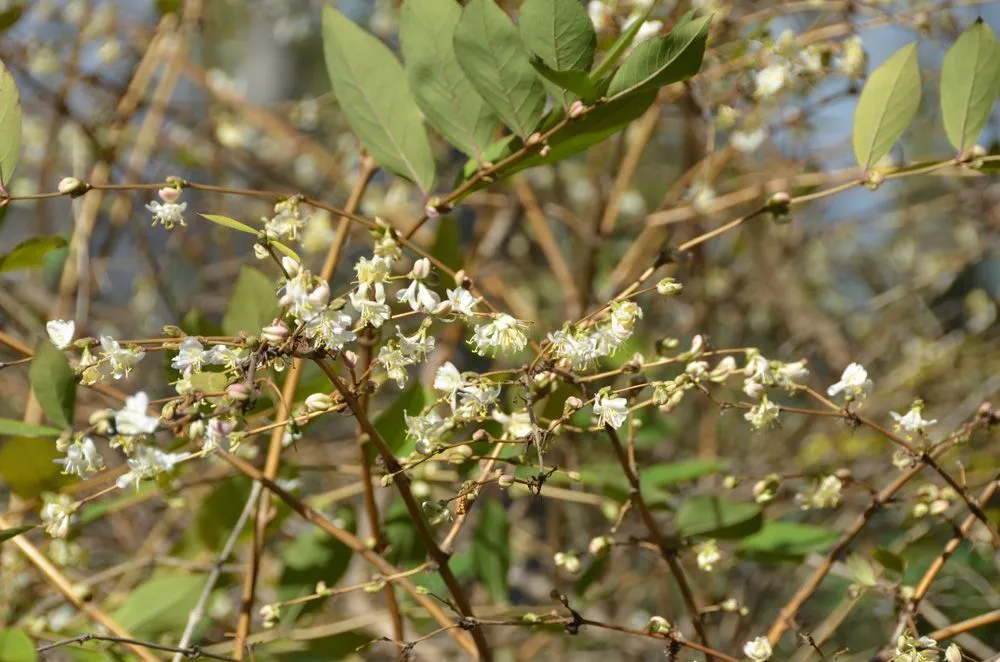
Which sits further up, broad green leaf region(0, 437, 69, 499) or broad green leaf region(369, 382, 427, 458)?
broad green leaf region(369, 382, 427, 458)

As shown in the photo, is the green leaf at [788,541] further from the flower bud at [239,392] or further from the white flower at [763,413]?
the flower bud at [239,392]

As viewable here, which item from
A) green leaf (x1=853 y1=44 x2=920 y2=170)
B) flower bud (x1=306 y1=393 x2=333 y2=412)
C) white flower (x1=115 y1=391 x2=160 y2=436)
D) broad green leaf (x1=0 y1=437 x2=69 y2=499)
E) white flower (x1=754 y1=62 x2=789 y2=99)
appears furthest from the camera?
white flower (x1=754 y1=62 x2=789 y2=99)

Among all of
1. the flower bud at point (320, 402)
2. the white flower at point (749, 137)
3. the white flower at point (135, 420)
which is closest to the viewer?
the white flower at point (135, 420)

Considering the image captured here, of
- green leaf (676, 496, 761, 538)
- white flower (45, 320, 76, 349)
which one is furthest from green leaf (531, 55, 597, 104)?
green leaf (676, 496, 761, 538)

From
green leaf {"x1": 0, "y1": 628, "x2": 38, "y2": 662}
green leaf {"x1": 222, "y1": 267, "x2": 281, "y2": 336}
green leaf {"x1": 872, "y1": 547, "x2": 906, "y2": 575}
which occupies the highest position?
green leaf {"x1": 222, "y1": 267, "x2": 281, "y2": 336}

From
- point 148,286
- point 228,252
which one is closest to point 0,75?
point 148,286

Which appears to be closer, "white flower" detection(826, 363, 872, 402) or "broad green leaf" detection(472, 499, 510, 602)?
"white flower" detection(826, 363, 872, 402)

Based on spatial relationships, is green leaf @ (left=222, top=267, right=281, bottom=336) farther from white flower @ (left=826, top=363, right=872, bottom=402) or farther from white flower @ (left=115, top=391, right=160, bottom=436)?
white flower @ (left=826, top=363, right=872, bottom=402)

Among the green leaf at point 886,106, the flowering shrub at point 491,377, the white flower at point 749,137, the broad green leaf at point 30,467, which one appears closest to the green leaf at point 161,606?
the flowering shrub at point 491,377

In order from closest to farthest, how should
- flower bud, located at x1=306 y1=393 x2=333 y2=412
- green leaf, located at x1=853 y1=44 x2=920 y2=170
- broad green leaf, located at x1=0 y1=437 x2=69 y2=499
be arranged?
flower bud, located at x1=306 y1=393 x2=333 y2=412
green leaf, located at x1=853 y1=44 x2=920 y2=170
broad green leaf, located at x1=0 y1=437 x2=69 y2=499
